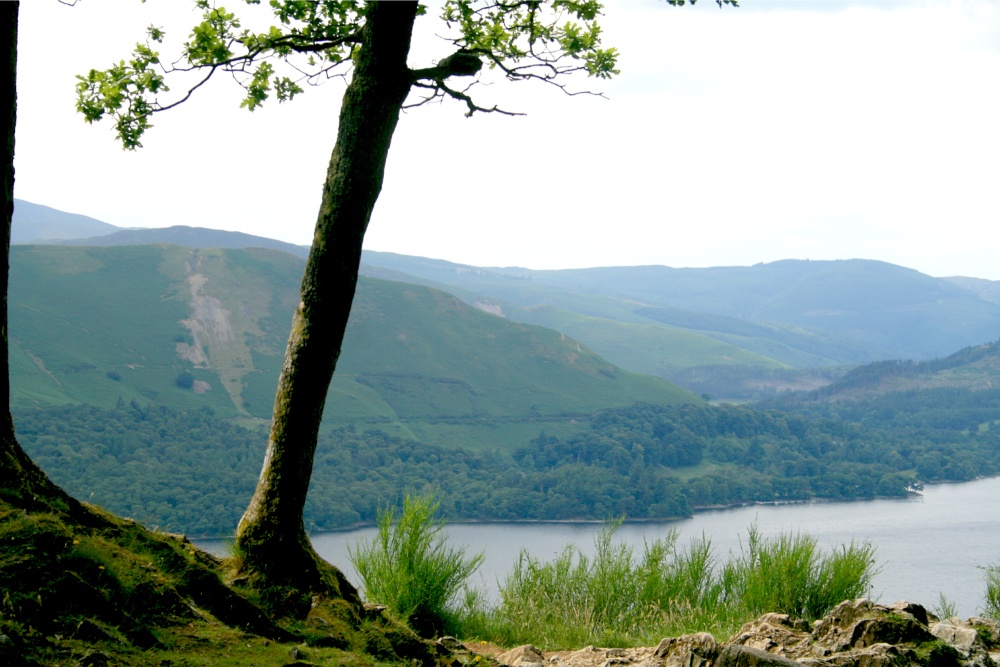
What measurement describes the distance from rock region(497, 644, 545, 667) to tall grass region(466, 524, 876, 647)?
0.89 meters

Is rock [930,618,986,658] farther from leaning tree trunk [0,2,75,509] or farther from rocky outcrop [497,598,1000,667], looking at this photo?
leaning tree trunk [0,2,75,509]

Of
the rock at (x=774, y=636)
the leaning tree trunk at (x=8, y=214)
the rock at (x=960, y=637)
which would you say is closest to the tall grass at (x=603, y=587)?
the rock at (x=774, y=636)

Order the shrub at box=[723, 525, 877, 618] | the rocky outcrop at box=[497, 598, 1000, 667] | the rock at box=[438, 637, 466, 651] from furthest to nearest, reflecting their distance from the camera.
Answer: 1. the shrub at box=[723, 525, 877, 618]
2. the rock at box=[438, 637, 466, 651]
3. the rocky outcrop at box=[497, 598, 1000, 667]

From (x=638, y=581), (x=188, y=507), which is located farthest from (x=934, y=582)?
(x=188, y=507)

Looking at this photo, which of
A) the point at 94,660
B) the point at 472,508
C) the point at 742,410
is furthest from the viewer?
the point at 742,410

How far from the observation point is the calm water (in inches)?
1871

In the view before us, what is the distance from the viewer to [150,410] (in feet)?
397

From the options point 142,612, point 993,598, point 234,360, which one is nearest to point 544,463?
point 234,360

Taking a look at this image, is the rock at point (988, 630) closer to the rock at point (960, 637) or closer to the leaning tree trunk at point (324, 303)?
the rock at point (960, 637)

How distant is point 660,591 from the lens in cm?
948

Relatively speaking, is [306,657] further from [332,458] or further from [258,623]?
[332,458]

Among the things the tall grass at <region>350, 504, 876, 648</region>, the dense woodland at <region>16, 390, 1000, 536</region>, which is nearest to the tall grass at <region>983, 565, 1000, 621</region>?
the tall grass at <region>350, 504, 876, 648</region>

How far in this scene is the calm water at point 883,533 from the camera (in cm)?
4753

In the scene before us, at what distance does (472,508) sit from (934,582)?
193ft
